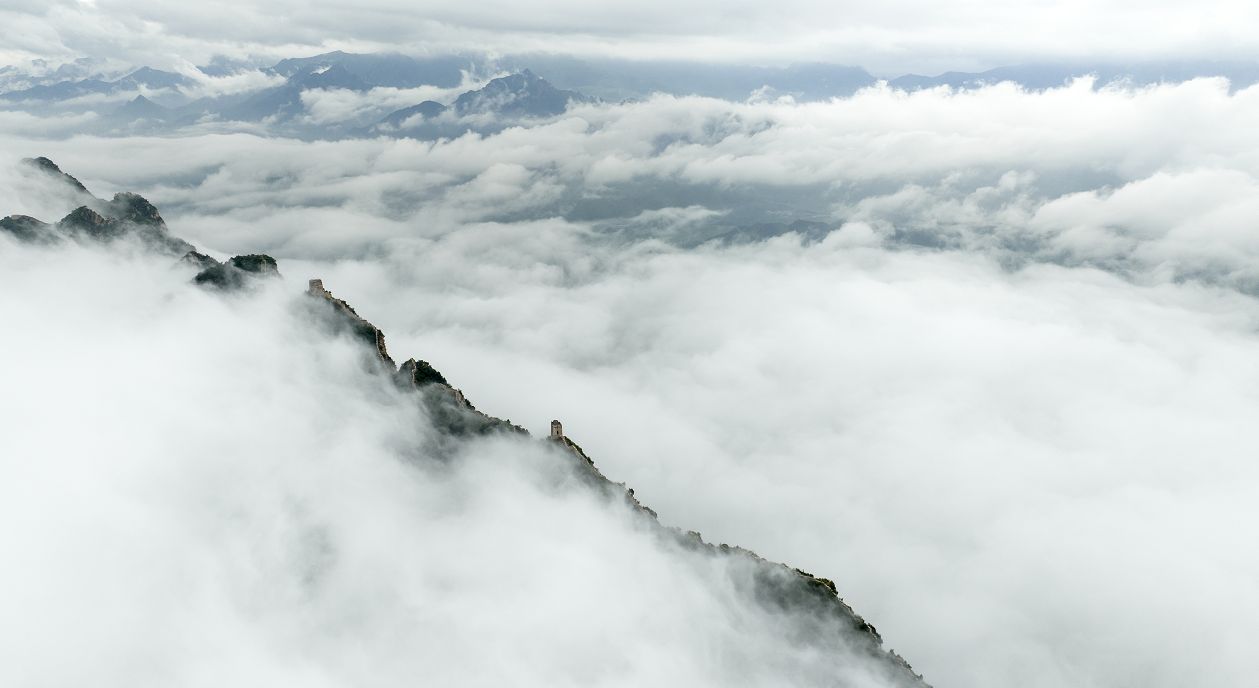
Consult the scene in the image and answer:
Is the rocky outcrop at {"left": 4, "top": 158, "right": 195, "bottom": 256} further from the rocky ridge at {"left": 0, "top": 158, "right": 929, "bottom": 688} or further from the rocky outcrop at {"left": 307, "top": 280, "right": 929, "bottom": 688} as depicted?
the rocky outcrop at {"left": 307, "top": 280, "right": 929, "bottom": 688}

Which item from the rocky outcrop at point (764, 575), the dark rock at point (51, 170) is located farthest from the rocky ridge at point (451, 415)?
the dark rock at point (51, 170)

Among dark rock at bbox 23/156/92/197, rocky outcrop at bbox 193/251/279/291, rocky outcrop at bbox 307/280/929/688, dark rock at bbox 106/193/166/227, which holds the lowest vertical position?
rocky outcrop at bbox 307/280/929/688

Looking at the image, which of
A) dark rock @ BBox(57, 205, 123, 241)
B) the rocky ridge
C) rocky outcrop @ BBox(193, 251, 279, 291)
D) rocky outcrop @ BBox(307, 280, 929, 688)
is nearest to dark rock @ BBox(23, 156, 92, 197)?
the rocky ridge

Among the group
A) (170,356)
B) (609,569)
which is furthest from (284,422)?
(609,569)

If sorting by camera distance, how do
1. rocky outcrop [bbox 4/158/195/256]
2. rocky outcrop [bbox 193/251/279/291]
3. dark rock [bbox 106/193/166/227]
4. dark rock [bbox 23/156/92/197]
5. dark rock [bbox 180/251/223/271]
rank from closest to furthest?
rocky outcrop [bbox 193/251/279/291], rocky outcrop [bbox 4/158/195/256], dark rock [bbox 180/251/223/271], dark rock [bbox 106/193/166/227], dark rock [bbox 23/156/92/197]

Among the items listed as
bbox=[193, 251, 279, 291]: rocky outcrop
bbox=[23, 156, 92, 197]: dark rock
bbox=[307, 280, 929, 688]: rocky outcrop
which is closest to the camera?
bbox=[307, 280, 929, 688]: rocky outcrop

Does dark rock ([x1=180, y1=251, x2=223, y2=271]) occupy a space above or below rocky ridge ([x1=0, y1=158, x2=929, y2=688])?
above

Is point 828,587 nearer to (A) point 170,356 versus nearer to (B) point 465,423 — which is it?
(B) point 465,423

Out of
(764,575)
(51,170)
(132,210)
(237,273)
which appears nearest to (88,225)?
(132,210)
